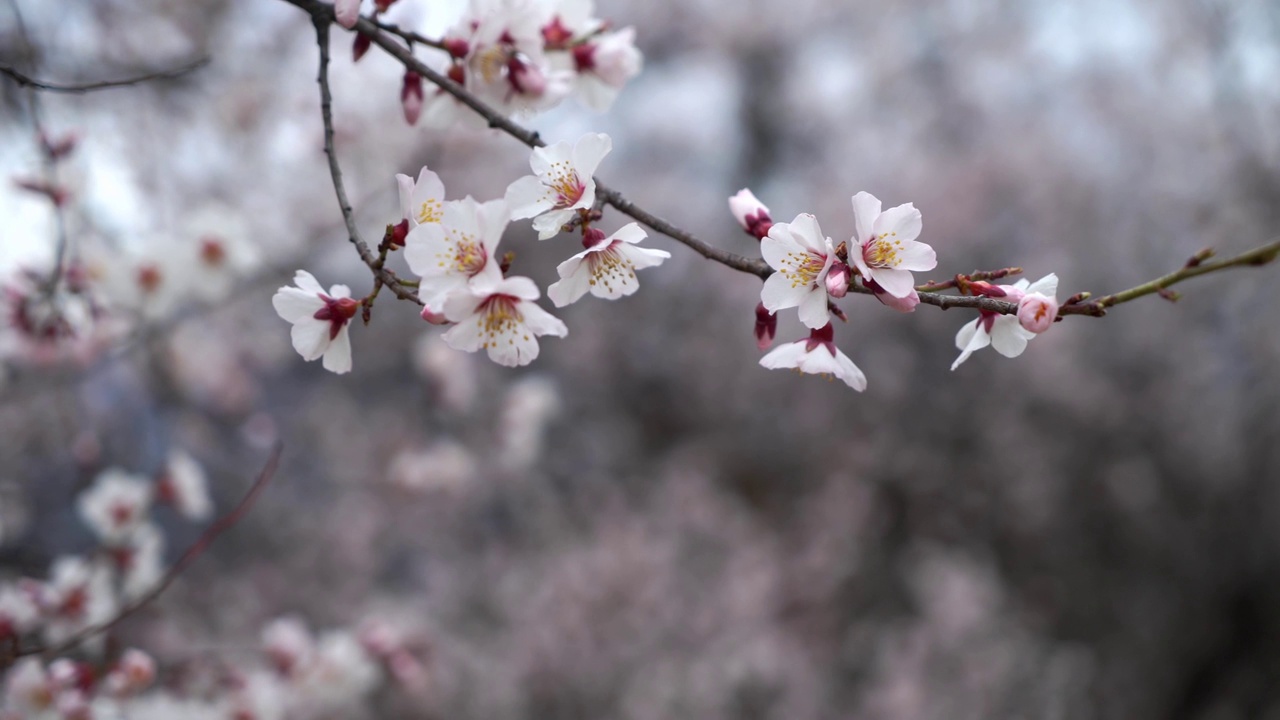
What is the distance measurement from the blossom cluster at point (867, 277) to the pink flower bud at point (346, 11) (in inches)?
21.5

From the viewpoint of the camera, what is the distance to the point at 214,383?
3580mm

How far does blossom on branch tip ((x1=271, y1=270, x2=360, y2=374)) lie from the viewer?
0.86 meters

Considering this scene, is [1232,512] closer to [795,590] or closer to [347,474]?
[795,590]

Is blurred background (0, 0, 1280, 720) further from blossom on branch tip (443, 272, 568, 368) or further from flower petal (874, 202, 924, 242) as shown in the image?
flower petal (874, 202, 924, 242)

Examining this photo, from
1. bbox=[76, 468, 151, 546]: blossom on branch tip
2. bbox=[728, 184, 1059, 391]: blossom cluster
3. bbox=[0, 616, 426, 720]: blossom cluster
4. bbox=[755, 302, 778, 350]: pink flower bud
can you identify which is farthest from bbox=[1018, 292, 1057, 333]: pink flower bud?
bbox=[76, 468, 151, 546]: blossom on branch tip

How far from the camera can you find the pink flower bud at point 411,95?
3.61 feet

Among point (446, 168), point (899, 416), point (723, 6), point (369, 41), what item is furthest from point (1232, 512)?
point (723, 6)

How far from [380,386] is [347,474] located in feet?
3.11

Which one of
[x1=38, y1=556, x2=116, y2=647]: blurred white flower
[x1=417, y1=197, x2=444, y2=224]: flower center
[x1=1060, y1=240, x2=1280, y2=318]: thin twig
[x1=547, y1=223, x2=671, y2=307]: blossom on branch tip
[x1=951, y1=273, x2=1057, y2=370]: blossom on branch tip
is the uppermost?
[x1=1060, y1=240, x2=1280, y2=318]: thin twig

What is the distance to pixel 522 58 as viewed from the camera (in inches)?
45.5

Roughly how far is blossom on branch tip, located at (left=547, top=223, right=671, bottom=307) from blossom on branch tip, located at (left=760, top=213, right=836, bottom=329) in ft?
0.39

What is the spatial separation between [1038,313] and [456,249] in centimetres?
55

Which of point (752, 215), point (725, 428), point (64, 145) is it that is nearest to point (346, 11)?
point (752, 215)

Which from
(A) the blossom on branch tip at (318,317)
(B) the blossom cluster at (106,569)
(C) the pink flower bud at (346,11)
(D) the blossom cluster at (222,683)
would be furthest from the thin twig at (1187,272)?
(B) the blossom cluster at (106,569)
